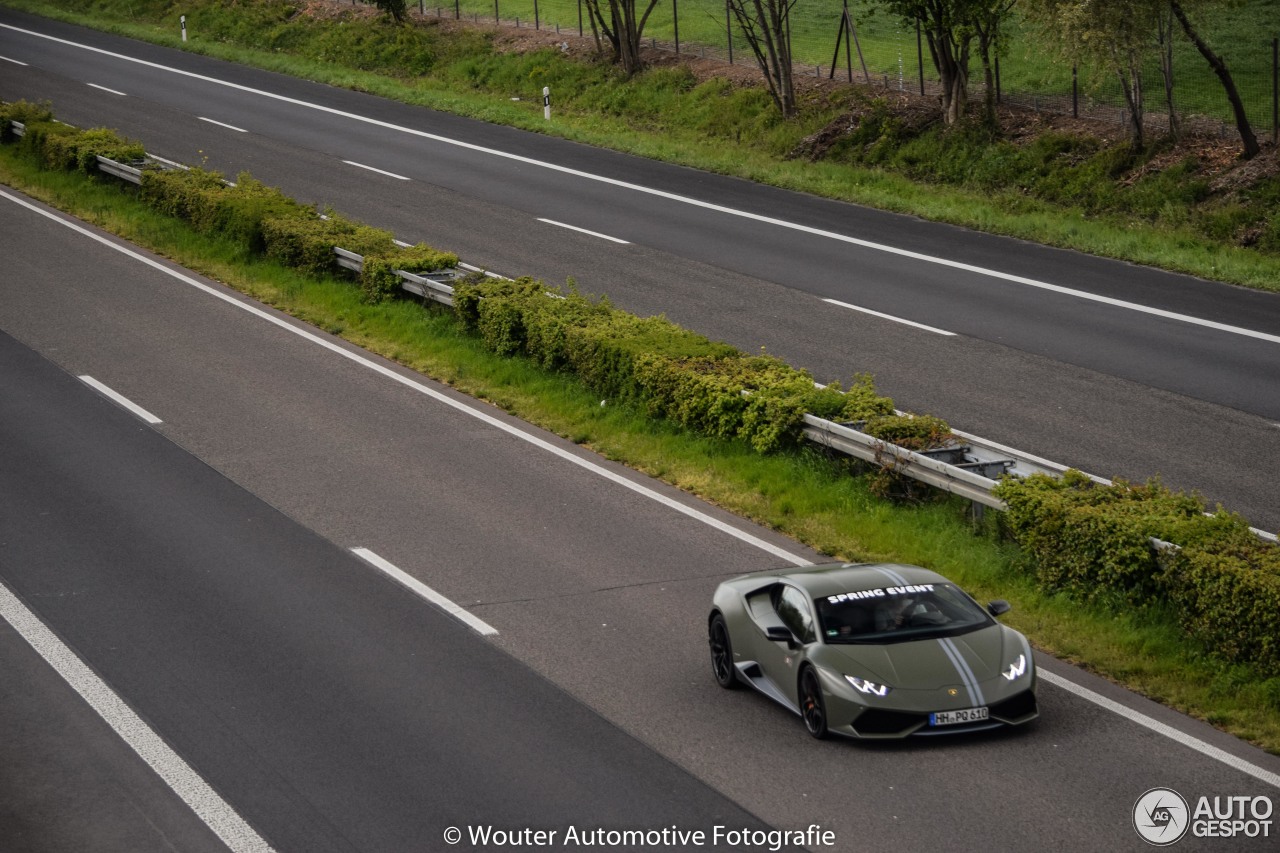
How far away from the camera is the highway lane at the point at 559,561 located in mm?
9148

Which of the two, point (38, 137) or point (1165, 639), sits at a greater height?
point (38, 137)

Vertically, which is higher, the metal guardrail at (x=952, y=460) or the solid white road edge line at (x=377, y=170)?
the solid white road edge line at (x=377, y=170)

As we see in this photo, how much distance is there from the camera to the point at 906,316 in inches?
838

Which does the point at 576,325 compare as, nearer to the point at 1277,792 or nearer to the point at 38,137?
the point at 1277,792

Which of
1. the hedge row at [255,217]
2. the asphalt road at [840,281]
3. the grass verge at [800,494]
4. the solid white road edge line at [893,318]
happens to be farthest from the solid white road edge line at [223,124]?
the solid white road edge line at [893,318]

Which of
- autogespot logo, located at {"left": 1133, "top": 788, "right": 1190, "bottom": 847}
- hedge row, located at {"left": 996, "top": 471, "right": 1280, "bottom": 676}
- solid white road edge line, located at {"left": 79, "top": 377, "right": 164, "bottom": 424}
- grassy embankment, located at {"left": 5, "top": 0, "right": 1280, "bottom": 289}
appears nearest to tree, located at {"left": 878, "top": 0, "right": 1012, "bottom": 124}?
grassy embankment, located at {"left": 5, "top": 0, "right": 1280, "bottom": 289}

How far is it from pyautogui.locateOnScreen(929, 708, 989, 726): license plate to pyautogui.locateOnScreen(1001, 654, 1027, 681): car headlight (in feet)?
1.13

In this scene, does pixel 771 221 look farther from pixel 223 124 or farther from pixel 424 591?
pixel 223 124

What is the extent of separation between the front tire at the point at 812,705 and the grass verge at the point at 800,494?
2.72 metres

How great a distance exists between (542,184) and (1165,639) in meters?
21.5

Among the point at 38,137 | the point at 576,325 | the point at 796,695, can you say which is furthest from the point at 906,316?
the point at 38,137

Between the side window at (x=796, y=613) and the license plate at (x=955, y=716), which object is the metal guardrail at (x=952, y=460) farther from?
the license plate at (x=955, y=716)

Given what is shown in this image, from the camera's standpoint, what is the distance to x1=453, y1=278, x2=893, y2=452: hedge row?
631 inches

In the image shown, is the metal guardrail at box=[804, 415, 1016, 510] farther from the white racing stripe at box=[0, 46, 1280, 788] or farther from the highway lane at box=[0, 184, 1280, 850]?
the white racing stripe at box=[0, 46, 1280, 788]
